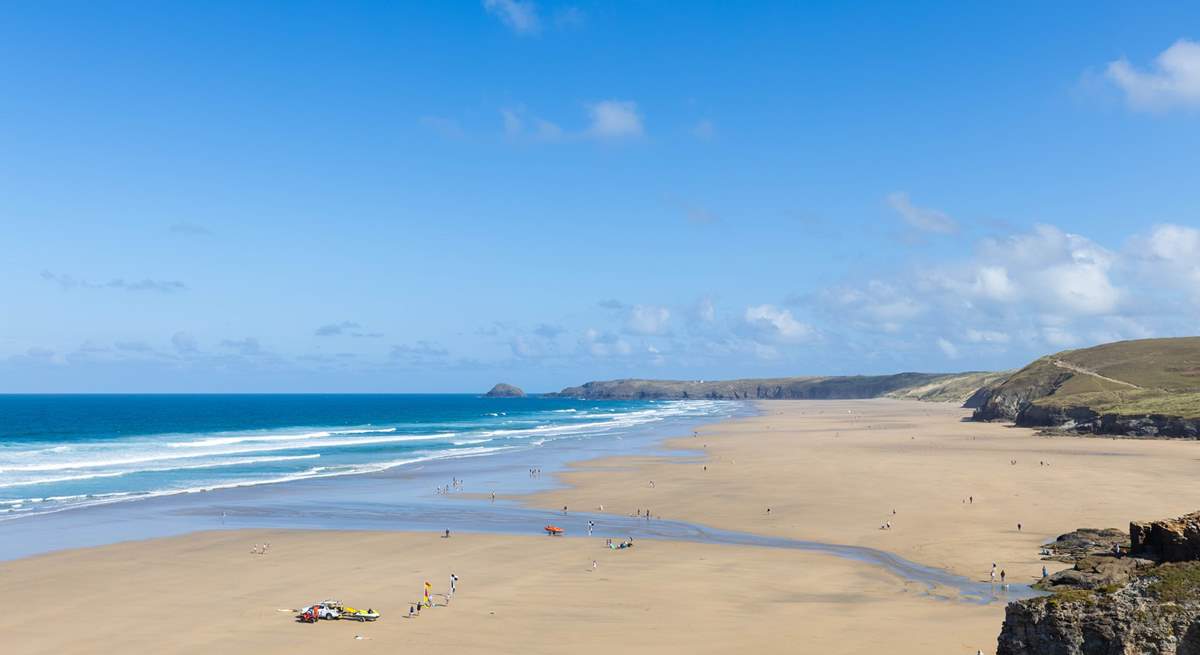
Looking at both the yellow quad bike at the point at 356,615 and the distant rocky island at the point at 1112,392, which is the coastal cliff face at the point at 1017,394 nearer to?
the distant rocky island at the point at 1112,392

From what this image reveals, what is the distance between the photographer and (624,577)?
35594mm

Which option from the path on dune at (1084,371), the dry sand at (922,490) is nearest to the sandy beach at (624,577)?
the dry sand at (922,490)

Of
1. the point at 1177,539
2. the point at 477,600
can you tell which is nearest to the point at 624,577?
the point at 477,600

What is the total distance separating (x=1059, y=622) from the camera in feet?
51.6

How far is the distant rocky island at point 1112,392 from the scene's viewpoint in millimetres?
96125

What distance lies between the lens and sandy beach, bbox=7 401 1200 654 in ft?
89.1

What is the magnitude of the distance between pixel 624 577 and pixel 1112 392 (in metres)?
102

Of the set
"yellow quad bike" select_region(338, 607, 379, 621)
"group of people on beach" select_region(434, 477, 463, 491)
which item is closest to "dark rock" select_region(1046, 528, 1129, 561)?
"yellow quad bike" select_region(338, 607, 379, 621)

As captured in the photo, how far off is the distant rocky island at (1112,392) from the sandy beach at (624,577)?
36206 mm

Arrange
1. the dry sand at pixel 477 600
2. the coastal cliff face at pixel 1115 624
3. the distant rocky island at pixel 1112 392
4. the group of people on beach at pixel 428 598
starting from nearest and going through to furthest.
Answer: the coastal cliff face at pixel 1115 624 < the dry sand at pixel 477 600 < the group of people on beach at pixel 428 598 < the distant rocky island at pixel 1112 392

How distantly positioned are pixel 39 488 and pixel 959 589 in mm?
61820

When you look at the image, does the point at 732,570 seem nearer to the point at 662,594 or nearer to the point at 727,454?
the point at 662,594

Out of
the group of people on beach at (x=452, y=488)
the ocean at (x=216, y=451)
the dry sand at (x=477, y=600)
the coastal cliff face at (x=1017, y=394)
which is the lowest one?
the dry sand at (x=477, y=600)

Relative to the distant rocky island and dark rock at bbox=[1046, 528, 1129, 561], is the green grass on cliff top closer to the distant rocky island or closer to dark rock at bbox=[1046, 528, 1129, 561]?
the distant rocky island
